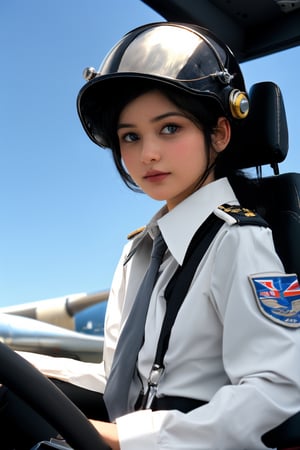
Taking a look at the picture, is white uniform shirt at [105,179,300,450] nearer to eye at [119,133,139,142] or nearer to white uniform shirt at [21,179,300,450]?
white uniform shirt at [21,179,300,450]

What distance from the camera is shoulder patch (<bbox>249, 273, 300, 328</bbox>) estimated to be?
1.12 meters

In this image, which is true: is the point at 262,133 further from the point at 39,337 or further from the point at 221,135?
the point at 39,337

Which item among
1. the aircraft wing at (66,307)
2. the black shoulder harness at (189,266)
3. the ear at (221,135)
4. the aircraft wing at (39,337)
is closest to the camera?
the black shoulder harness at (189,266)

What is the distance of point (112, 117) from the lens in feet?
4.82

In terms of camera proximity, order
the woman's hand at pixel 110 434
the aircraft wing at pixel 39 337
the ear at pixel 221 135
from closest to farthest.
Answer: the woman's hand at pixel 110 434
the ear at pixel 221 135
the aircraft wing at pixel 39 337

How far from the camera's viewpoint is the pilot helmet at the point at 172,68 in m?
1.34

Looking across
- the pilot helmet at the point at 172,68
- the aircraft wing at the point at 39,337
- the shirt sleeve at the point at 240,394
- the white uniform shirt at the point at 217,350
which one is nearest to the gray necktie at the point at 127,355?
the white uniform shirt at the point at 217,350

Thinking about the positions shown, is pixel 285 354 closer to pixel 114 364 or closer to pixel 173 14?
pixel 114 364

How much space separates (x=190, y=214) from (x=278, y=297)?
32 cm

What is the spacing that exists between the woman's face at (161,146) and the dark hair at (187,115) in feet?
0.04

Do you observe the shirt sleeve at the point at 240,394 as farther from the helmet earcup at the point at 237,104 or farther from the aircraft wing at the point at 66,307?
the aircraft wing at the point at 66,307

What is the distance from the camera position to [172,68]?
1339mm

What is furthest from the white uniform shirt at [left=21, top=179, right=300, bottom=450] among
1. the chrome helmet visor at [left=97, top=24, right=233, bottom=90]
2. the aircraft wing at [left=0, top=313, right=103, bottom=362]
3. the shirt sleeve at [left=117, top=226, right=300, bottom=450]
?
the aircraft wing at [left=0, top=313, right=103, bottom=362]

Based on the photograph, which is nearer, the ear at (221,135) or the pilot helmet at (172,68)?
the pilot helmet at (172,68)
